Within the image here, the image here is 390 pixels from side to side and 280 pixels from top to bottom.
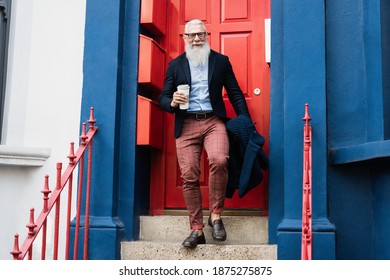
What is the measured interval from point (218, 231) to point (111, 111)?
140cm

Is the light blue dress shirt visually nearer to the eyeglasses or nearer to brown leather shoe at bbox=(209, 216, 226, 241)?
the eyeglasses

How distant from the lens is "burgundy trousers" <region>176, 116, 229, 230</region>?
15.3ft

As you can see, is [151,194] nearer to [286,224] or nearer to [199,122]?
[199,122]

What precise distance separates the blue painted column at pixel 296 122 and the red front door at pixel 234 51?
378 mm

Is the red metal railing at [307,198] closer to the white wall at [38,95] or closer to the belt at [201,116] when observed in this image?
the belt at [201,116]

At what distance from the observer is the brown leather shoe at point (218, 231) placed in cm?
461

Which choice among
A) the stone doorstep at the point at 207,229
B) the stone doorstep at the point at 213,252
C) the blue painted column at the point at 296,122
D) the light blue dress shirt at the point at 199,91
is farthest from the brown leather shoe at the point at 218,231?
the light blue dress shirt at the point at 199,91

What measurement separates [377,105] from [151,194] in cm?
219

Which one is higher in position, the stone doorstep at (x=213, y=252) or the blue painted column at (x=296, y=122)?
the blue painted column at (x=296, y=122)

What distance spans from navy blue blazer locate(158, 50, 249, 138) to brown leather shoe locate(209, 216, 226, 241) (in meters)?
0.81

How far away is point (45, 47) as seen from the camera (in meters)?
5.71

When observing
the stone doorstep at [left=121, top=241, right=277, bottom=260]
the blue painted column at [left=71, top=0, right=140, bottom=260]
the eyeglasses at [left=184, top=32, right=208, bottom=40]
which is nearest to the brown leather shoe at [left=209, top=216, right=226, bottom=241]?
the stone doorstep at [left=121, top=241, right=277, bottom=260]
